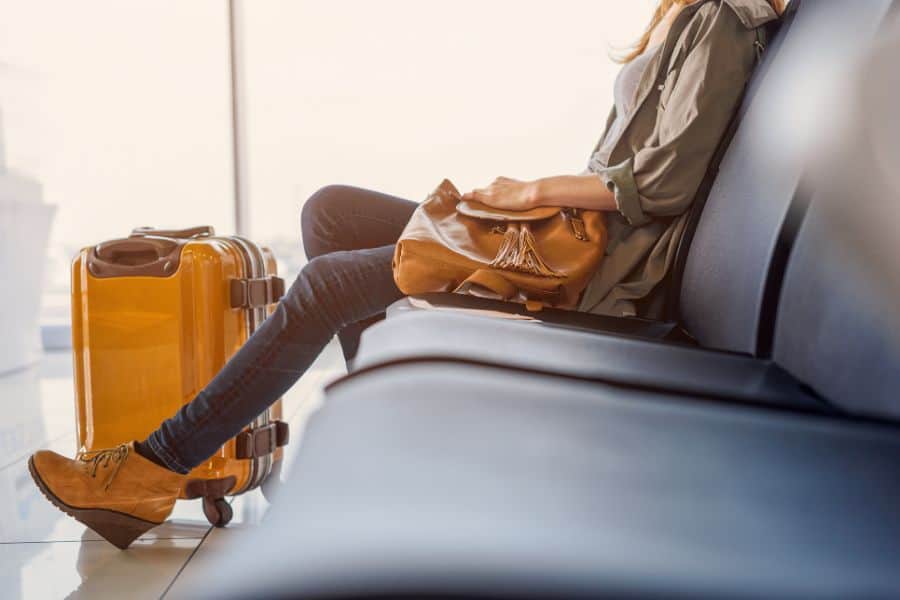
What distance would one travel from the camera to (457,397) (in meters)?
0.46

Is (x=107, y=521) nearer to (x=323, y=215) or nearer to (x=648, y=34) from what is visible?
(x=323, y=215)

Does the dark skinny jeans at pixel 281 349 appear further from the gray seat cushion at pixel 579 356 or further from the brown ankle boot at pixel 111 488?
the gray seat cushion at pixel 579 356

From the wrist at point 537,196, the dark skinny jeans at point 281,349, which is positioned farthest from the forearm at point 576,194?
the dark skinny jeans at point 281,349

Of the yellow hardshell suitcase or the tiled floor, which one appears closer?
the tiled floor

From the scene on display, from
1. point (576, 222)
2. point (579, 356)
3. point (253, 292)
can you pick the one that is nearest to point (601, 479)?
point (579, 356)

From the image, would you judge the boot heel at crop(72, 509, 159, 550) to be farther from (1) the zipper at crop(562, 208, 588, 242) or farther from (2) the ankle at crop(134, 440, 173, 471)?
(1) the zipper at crop(562, 208, 588, 242)

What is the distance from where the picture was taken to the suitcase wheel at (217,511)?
4.39 feet

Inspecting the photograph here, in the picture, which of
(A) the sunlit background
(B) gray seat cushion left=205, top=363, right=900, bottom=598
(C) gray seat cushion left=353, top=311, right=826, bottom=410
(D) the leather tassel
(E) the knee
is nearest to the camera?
(B) gray seat cushion left=205, top=363, right=900, bottom=598

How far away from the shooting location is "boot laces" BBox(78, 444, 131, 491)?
119cm

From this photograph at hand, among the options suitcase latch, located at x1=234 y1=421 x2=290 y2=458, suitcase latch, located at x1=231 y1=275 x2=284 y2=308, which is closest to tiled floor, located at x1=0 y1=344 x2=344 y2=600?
suitcase latch, located at x1=234 y1=421 x2=290 y2=458

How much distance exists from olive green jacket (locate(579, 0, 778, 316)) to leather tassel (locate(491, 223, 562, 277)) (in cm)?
11

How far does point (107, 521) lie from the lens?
118cm

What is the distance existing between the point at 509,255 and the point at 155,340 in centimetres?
79

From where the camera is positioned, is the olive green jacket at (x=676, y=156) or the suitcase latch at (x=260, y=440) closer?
the olive green jacket at (x=676, y=156)
